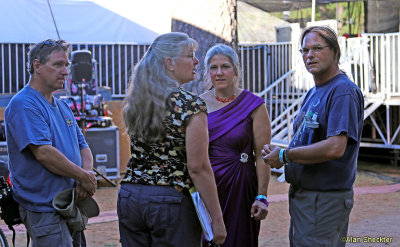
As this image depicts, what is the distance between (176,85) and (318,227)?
1065mm

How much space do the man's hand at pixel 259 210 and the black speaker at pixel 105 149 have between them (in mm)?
6301

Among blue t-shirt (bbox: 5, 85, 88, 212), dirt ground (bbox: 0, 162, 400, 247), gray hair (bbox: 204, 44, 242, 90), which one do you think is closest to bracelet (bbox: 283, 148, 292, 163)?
gray hair (bbox: 204, 44, 242, 90)

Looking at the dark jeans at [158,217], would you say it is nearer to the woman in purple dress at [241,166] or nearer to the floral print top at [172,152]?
the floral print top at [172,152]

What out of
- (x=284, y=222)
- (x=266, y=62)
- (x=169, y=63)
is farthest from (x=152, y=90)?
(x=266, y=62)

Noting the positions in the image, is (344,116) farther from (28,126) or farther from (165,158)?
(28,126)

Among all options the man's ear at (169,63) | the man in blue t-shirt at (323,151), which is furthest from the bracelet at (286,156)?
the man's ear at (169,63)

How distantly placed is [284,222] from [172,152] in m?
Answer: 4.76

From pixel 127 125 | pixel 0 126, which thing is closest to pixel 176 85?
pixel 127 125

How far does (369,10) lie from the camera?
655 inches

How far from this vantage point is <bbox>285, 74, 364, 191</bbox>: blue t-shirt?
2.92 meters

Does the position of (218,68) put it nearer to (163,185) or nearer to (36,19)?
(163,185)

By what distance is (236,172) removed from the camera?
3.62m

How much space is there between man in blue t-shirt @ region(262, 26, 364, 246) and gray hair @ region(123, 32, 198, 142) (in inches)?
29.1

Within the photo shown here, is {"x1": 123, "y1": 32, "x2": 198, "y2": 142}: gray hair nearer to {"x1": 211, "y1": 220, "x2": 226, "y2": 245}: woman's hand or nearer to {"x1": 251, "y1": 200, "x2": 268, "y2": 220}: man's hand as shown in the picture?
{"x1": 211, "y1": 220, "x2": 226, "y2": 245}: woman's hand
